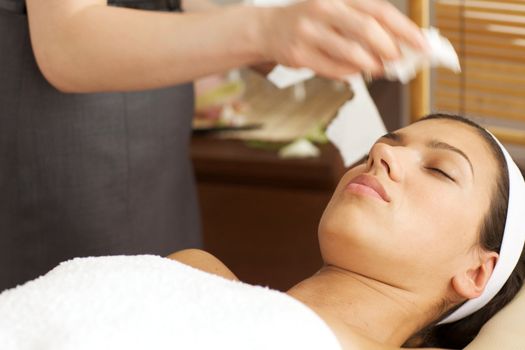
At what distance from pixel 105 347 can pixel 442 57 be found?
670 mm

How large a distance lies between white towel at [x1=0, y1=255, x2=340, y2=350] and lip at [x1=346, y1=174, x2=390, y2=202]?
0.29 m

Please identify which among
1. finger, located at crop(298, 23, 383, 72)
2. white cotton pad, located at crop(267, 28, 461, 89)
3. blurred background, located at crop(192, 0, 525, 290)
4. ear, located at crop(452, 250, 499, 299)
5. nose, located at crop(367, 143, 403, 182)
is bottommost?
blurred background, located at crop(192, 0, 525, 290)

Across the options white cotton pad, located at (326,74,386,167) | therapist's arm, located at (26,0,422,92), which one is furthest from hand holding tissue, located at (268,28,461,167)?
therapist's arm, located at (26,0,422,92)

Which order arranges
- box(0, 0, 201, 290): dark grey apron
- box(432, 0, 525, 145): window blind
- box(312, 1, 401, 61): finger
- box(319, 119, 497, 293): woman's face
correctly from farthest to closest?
1. box(432, 0, 525, 145): window blind
2. box(0, 0, 201, 290): dark grey apron
3. box(319, 119, 497, 293): woman's face
4. box(312, 1, 401, 61): finger

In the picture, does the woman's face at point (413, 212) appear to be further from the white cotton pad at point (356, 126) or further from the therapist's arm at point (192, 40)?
the therapist's arm at point (192, 40)

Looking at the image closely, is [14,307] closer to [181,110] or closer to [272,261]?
[181,110]

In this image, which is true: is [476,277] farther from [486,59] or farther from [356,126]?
[486,59]

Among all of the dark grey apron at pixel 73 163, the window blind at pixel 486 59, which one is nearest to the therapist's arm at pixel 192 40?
the dark grey apron at pixel 73 163

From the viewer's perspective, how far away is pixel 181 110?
2.33m

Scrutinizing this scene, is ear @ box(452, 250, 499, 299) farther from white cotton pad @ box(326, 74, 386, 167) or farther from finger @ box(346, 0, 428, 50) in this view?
finger @ box(346, 0, 428, 50)

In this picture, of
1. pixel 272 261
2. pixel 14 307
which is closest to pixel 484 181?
pixel 14 307

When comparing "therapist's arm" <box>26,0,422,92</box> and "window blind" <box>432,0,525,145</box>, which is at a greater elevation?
"therapist's arm" <box>26,0,422,92</box>

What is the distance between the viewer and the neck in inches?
71.6

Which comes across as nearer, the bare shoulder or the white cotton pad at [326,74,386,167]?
the bare shoulder
